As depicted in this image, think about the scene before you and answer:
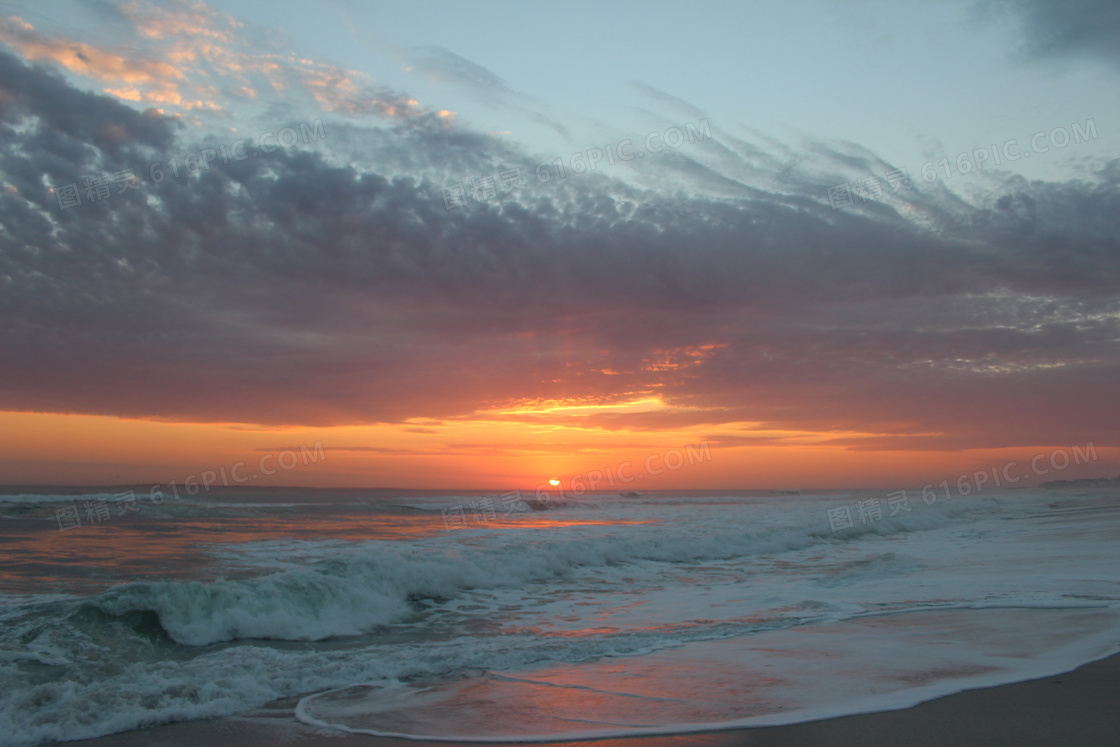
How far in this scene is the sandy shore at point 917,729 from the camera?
4867 mm

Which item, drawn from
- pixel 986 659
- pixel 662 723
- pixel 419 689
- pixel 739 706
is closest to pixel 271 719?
pixel 419 689

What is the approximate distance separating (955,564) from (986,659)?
10.5 metres

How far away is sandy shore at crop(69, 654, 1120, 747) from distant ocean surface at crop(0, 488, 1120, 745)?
0.72 feet

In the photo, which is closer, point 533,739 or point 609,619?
point 533,739

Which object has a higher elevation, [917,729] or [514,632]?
[917,729]

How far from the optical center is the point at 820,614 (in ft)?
33.5

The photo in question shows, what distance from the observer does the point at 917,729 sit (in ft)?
16.6

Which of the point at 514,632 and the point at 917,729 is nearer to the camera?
the point at 917,729

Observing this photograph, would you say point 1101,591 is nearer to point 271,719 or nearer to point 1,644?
point 271,719

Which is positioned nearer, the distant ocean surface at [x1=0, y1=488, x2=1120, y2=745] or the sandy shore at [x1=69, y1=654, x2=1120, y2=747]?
the sandy shore at [x1=69, y1=654, x2=1120, y2=747]

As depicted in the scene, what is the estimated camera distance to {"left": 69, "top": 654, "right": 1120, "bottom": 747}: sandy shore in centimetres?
487

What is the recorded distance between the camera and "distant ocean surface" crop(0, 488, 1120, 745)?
604 cm

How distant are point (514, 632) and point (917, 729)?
6415 mm

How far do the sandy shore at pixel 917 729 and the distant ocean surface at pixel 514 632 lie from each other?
0.72 ft
